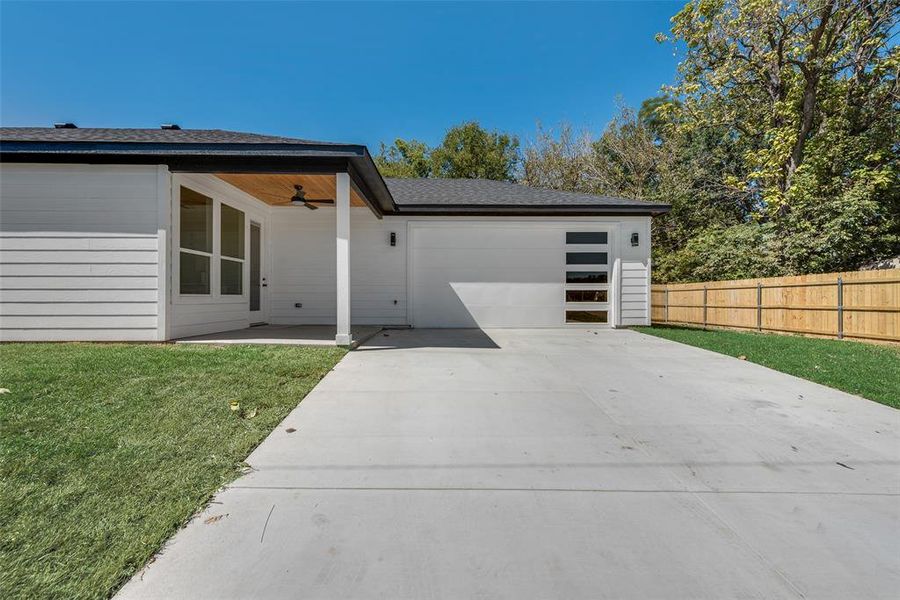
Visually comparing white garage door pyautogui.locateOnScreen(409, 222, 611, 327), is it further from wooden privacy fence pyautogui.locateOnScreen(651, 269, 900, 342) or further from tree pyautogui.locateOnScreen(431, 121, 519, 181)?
tree pyautogui.locateOnScreen(431, 121, 519, 181)

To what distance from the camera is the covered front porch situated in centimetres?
567

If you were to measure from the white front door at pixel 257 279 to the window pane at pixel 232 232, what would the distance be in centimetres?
48

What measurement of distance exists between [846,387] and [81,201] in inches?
383

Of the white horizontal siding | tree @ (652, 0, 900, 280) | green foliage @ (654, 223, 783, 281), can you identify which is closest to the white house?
the white horizontal siding

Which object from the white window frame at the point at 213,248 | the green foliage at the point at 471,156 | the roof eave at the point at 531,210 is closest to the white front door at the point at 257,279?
the white window frame at the point at 213,248

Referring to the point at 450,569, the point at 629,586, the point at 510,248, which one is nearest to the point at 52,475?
the point at 450,569

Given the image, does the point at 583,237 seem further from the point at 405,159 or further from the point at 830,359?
the point at 405,159

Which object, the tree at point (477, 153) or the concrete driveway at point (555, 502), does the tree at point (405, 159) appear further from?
the concrete driveway at point (555, 502)

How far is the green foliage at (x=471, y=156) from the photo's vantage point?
2234 centimetres

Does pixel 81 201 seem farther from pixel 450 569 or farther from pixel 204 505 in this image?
pixel 450 569

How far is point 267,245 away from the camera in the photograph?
891 centimetres

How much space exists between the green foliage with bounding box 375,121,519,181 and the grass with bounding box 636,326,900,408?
16.8m

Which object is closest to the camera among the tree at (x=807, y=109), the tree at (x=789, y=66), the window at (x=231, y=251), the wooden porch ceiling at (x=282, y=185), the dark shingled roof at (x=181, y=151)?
the dark shingled roof at (x=181, y=151)

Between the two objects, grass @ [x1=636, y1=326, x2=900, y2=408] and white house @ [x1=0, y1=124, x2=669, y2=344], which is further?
white house @ [x1=0, y1=124, x2=669, y2=344]
